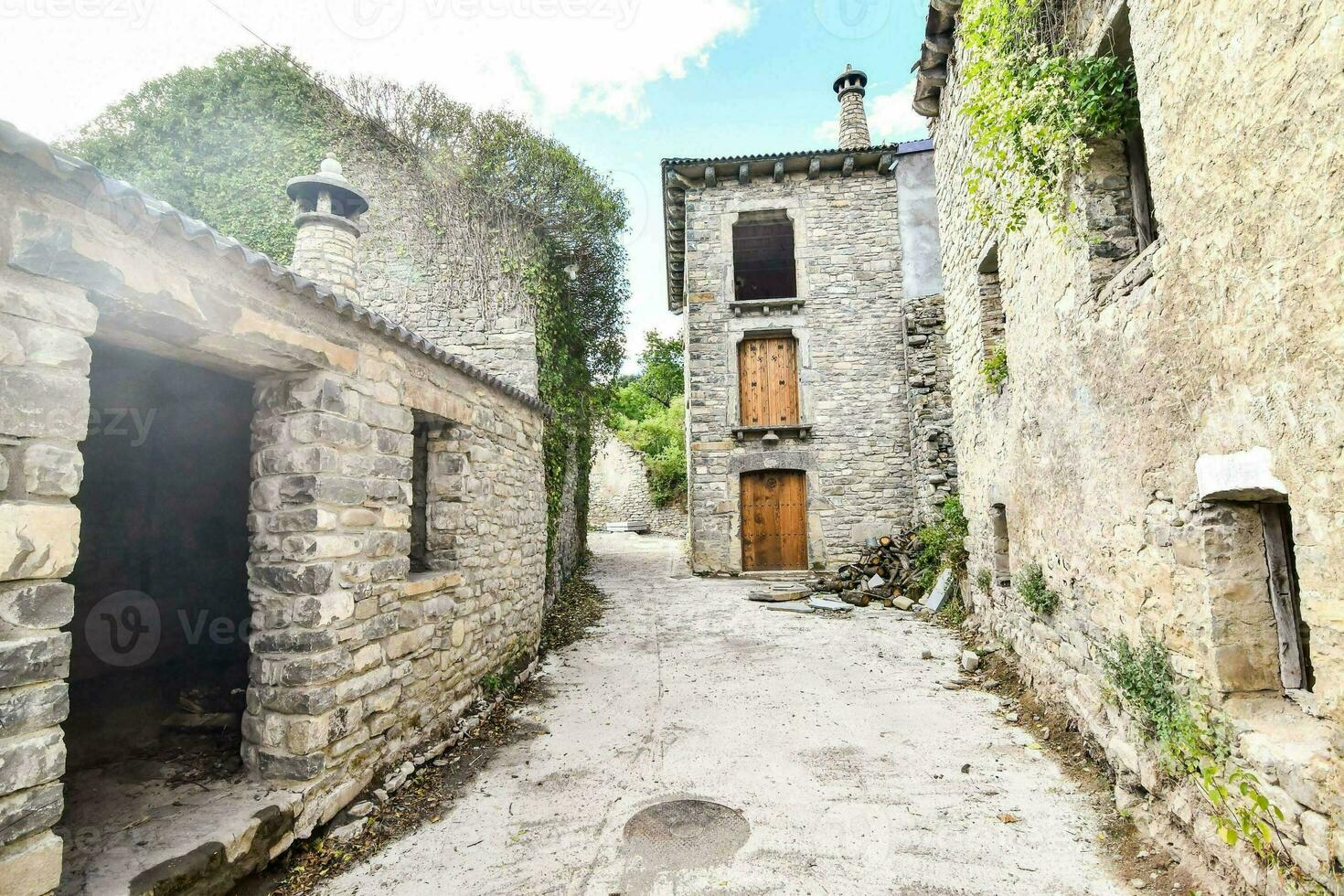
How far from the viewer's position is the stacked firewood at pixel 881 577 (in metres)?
8.24

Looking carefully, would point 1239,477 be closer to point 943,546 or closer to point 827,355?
point 943,546

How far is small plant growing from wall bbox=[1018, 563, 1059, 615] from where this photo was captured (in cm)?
409

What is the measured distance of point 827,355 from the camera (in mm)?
10352

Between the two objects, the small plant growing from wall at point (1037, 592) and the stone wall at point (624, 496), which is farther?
the stone wall at point (624, 496)

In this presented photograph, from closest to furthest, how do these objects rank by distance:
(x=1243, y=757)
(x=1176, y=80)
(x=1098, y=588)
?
(x=1243, y=757) < (x=1176, y=80) < (x=1098, y=588)

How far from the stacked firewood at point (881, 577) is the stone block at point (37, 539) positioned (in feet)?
25.2

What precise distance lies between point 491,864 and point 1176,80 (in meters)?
4.17

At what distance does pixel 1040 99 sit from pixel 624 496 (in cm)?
1749

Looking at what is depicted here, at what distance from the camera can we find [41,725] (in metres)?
1.82

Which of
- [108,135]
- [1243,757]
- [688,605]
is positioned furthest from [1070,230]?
[108,135]

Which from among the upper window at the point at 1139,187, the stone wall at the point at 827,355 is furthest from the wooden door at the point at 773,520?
the upper window at the point at 1139,187

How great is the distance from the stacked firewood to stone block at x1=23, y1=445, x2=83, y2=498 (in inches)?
304

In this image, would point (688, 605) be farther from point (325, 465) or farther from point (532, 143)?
point (532, 143)

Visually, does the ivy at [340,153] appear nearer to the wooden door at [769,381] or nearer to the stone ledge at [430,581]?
the wooden door at [769,381]
